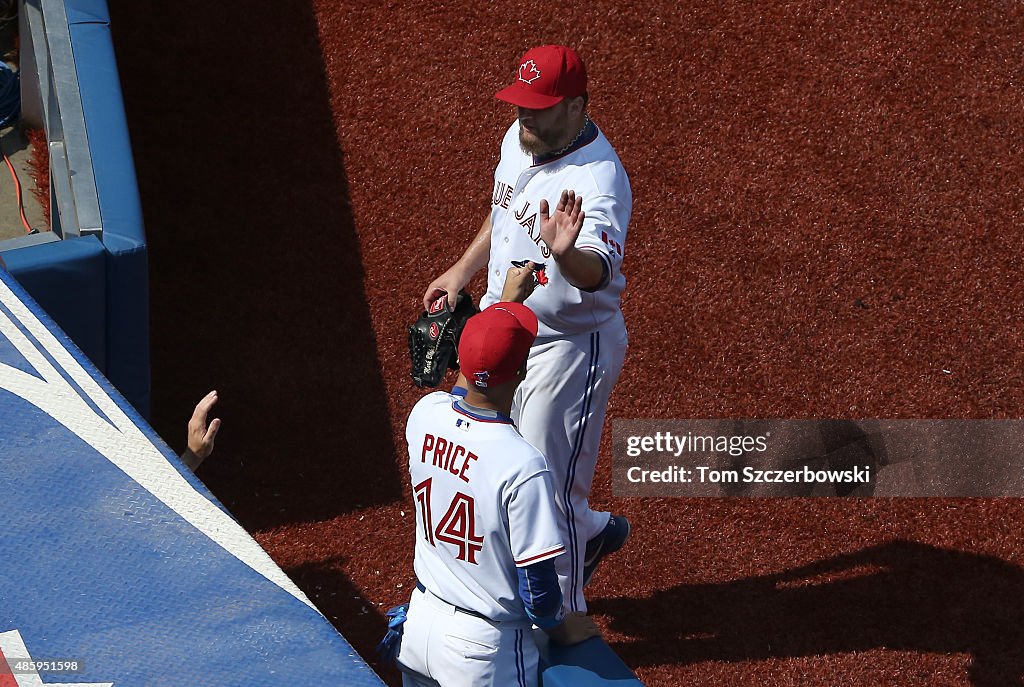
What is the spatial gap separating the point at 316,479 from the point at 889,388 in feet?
8.61

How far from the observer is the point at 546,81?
3.53 m

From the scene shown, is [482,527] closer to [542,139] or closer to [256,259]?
[542,139]

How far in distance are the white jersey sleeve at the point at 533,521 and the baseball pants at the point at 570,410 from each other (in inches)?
30.2

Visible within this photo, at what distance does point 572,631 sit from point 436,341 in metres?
1.05

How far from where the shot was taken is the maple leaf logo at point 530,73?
3.53 meters

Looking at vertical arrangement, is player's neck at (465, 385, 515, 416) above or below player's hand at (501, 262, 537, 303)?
below

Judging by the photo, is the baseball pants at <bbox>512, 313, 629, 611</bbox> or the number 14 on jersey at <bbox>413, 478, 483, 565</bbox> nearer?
the number 14 on jersey at <bbox>413, 478, 483, 565</bbox>

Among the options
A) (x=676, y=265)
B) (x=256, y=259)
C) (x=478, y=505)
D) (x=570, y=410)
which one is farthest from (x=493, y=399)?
(x=256, y=259)

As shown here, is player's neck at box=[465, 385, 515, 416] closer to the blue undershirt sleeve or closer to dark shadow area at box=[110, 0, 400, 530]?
the blue undershirt sleeve

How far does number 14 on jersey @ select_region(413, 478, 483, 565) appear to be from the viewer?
2.96 metres

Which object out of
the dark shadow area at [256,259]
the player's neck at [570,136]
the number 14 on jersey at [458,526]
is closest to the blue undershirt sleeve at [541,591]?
the number 14 on jersey at [458,526]

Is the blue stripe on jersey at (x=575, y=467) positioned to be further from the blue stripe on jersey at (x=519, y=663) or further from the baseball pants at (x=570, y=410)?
the blue stripe on jersey at (x=519, y=663)

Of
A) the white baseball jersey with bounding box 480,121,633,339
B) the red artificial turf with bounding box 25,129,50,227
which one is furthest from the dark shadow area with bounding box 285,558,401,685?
the red artificial turf with bounding box 25,129,50,227

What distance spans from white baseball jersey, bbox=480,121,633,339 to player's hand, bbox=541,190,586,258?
0.18 meters
